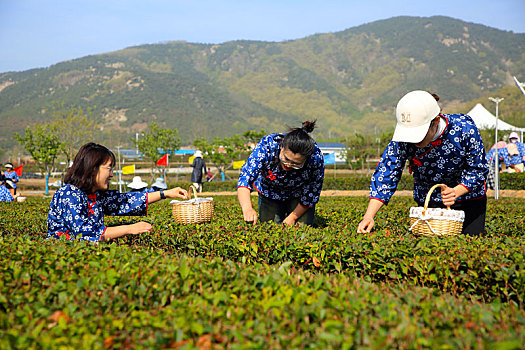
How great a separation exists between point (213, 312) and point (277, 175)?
2.30 meters

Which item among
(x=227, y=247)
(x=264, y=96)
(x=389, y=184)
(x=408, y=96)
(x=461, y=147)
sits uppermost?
(x=264, y=96)

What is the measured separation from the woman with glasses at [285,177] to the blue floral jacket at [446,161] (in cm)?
66

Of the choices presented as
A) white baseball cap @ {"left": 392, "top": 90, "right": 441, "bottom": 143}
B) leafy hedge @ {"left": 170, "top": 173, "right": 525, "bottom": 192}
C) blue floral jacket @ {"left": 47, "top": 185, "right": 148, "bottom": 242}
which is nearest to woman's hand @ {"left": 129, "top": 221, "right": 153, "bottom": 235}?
blue floral jacket @ {"left": 47, "top": 185, "right": 148, "bottom": 242}

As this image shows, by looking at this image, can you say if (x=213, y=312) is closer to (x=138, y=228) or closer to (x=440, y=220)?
(x=138, y=228)

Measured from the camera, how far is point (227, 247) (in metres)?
3.83

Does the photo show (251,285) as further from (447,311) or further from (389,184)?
(389,184)

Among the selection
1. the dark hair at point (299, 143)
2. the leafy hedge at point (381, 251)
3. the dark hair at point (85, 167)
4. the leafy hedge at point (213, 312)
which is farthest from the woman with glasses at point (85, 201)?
the dark hair at point (299, 143)

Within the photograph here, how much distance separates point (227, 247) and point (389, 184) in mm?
1481

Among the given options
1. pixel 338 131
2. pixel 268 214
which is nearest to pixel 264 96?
pixel 338 131

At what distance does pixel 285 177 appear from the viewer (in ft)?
13.8

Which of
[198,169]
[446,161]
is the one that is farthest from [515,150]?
[446,161]

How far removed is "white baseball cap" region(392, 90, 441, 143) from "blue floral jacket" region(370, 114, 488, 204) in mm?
320

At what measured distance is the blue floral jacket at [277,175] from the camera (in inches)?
158

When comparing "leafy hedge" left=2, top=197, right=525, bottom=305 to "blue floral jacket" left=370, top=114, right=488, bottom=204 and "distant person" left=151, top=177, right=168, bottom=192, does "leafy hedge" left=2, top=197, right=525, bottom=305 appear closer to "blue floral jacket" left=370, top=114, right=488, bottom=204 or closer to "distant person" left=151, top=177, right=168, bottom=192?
"blue floral jacket" left=370, top=114, right=488, bottom=204
